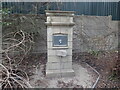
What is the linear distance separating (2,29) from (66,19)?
7.84ft

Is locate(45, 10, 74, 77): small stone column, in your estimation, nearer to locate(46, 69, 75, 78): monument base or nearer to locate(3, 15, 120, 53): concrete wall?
locate(46, 69, 75, 78): monument base

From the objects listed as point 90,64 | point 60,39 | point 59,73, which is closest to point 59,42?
point 60,39

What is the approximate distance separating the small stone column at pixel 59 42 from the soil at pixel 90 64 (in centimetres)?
35

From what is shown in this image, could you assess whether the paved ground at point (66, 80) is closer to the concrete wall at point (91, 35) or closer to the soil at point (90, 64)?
the soil at point (90, 64)

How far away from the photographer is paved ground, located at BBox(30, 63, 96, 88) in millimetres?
2939

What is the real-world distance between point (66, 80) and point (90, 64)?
1361mm

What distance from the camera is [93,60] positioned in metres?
4.50

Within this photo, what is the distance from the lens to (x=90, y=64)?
14.0 ft

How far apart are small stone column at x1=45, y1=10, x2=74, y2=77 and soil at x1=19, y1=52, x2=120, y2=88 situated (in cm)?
35

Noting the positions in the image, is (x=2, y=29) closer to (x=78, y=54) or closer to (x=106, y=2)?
(x=78, y=54)

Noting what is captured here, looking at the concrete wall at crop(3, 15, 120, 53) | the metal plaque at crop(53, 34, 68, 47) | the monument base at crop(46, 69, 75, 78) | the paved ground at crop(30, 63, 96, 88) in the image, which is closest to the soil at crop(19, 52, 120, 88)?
the paved ground at crop(30, 63, 96, 88)

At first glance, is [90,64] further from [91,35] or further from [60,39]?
[60,39]

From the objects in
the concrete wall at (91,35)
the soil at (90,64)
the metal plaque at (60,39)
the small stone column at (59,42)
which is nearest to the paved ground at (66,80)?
the soil at (90,64)

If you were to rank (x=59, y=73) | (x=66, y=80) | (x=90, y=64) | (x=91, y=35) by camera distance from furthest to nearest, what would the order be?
(x=91, y=35) < (x=90, y=64) < (x=59, y=73) < (x=66, y=80)
